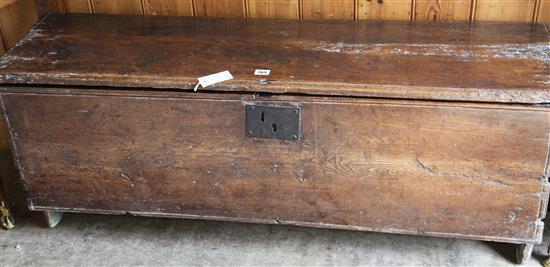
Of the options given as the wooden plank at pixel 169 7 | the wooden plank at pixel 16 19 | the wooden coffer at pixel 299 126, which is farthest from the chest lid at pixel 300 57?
the wooden plank at pixel 16 19

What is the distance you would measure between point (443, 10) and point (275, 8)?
50 cm

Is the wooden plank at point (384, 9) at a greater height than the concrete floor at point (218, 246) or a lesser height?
greater

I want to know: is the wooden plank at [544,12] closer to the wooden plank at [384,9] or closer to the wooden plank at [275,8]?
the wooden plank at [384,9]

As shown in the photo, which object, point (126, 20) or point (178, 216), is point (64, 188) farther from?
point (126, 20)

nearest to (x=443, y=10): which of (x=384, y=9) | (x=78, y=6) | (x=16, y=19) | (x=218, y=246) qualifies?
(x=384, y=9)

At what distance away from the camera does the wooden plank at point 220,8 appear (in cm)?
202

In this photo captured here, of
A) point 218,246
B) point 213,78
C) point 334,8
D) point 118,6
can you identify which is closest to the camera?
point 213,78

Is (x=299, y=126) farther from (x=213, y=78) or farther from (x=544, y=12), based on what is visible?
(x=544, y=12)

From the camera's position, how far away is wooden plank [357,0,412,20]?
195 centimetres

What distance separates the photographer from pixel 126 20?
198 cm

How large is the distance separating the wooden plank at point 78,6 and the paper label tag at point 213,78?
0.72m

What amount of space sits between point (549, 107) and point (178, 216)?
3.21ft

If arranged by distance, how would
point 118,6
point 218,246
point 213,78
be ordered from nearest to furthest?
1. point 213,78
2. point 218,246
3. point 118,6

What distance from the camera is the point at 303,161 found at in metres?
1.64
